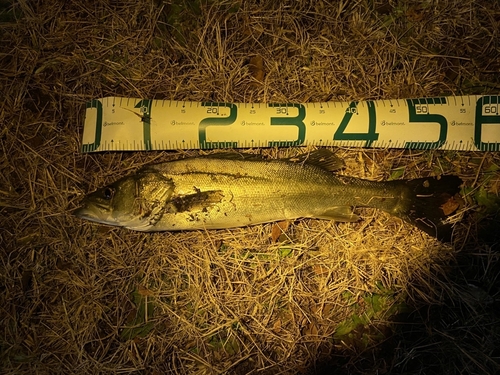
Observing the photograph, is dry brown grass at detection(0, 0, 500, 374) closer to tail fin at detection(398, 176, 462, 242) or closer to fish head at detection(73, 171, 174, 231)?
tail fin at detection(398, 176, 462, 242)

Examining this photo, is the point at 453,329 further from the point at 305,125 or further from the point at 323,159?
the point at 305,125

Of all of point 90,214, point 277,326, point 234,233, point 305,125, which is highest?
point 305,125

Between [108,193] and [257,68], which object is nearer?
[108,193]

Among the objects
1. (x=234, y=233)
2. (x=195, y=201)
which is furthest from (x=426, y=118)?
(x=195, y=201)

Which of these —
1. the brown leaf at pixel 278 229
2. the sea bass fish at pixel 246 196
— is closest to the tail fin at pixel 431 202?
Answer: the sea bass fish at pixel 246 196

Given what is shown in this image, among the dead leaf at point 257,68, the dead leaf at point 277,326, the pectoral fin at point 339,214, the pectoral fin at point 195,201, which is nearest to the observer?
the pectoral fin at point 195,201

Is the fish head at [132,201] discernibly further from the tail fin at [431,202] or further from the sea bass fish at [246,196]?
the tail fin at [431,202]
